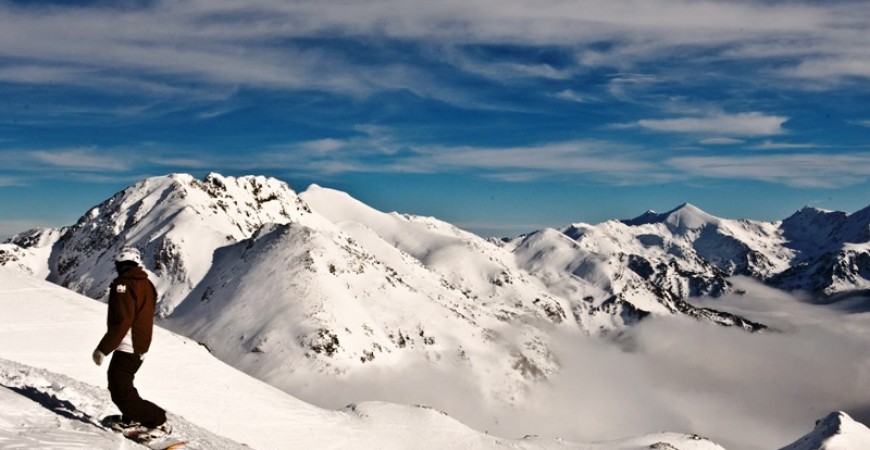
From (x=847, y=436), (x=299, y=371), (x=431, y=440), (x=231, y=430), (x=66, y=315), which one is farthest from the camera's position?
(x=299, y=371)

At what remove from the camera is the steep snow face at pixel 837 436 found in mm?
91812

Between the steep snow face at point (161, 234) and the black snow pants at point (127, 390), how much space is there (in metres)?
137

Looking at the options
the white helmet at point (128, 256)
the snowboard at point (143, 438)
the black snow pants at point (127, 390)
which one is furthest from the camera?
the snowboard at point (143, 438)

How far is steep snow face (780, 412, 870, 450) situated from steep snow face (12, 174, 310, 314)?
404ft

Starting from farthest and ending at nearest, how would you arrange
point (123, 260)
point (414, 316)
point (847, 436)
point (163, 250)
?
point (414, 316)
point (163, 250)
point (847, 436)
point (123, 260)

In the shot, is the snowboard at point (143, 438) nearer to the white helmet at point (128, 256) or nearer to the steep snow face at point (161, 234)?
the white helmet at point (128, 256)

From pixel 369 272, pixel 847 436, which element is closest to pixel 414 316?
pixel 369 272

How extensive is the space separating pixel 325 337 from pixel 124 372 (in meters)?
119

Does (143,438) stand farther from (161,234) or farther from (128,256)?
(161,234)

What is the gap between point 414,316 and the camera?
553 feet

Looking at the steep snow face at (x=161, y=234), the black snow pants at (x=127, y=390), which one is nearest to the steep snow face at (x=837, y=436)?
the black snow pants at (x=127, y=390)

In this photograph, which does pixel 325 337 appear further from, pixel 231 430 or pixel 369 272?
pixel 231 430

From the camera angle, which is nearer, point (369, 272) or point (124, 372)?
point (124, 372)

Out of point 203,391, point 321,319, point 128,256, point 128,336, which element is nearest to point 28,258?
point 321,319
